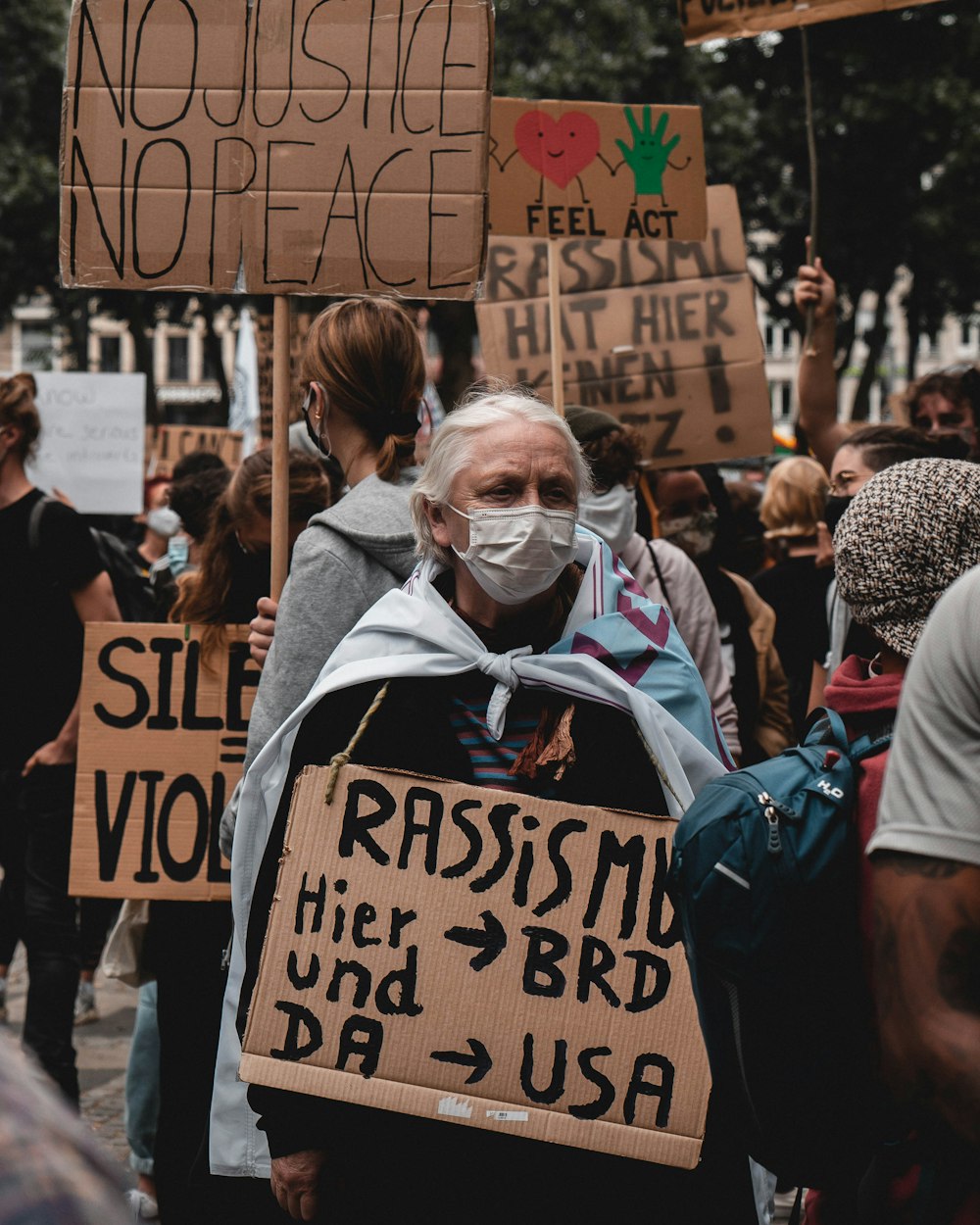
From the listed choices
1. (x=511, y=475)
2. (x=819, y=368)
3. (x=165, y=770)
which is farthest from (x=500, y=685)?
(x=819, y=368)

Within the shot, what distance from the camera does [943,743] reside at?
160 cm

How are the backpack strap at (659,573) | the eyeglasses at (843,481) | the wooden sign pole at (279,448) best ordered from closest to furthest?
the wooden sign pole at (279,448), the eyeglasses at (843,481), the backpack strap at (659,573)

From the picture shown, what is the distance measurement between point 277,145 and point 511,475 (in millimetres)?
1284

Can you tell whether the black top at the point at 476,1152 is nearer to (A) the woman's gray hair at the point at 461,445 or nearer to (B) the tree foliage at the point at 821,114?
(A) the woman's gray hair at the point at 461,445

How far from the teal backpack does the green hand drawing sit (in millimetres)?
3756

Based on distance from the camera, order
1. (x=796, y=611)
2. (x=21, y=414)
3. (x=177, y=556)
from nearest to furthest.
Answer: (x=21, y=414)
(x=796, y=611)
(x=177, y=556)

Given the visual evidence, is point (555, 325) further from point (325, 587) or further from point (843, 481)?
point (325, 587)

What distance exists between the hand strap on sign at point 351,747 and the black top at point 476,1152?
0.05 ft

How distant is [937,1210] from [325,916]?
42.7 inches

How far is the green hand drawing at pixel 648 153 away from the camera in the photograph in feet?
17.7

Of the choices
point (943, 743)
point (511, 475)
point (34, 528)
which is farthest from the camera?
point (34, 528)

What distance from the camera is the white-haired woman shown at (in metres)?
2.50

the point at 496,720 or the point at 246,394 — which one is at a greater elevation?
the point at 246,394

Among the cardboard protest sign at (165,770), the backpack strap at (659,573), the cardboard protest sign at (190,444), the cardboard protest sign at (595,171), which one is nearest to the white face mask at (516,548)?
the cardboard protest sign at (165,770)
